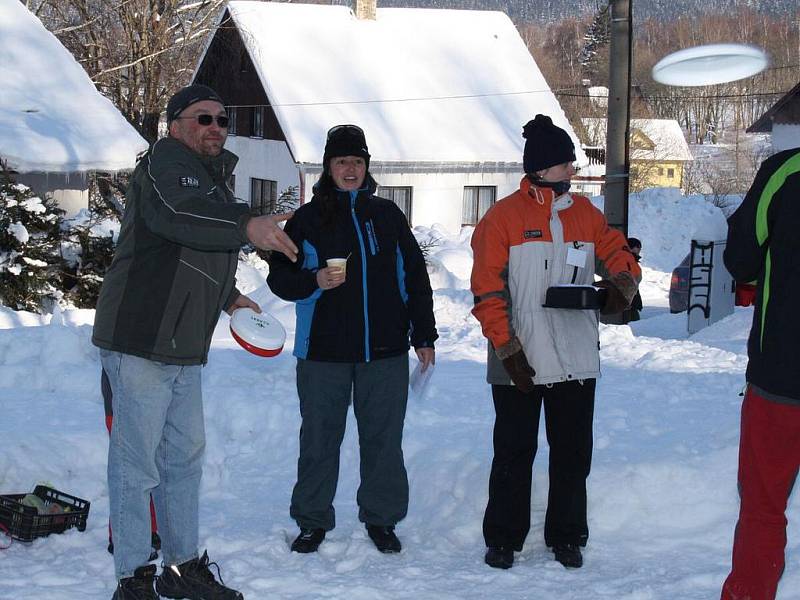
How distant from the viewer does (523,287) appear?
15.9 ft

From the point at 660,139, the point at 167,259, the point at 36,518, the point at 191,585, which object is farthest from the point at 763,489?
the point at 660,139

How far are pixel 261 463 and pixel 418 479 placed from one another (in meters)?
1.11

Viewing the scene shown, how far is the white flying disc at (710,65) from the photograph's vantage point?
8.05 metres

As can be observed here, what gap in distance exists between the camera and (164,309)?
405 centimetres

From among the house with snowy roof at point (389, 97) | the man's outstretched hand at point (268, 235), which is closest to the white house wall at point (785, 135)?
the house with snowy roof at point (389, 97)

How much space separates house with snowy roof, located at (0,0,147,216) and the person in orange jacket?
11985 mm

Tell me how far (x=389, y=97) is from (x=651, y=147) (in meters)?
33.7

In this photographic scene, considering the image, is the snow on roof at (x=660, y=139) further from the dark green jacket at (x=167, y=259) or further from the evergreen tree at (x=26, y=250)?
the dark green jacket at (x=167, y=259)

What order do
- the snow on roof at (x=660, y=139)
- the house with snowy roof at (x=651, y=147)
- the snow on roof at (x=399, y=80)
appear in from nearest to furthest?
1. the snow on roof at (x=399, y=80)
2. the house with snowy roof at (x=651, y=147)
3. the snow on roof at (x=660, y=139)

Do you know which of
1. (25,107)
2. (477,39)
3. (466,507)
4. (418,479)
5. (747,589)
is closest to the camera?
(747,589)

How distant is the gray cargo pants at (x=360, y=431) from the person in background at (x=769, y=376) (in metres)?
1.77

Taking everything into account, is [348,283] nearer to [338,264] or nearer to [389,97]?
[338,264]

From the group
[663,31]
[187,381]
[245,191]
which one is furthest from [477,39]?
[663,31]

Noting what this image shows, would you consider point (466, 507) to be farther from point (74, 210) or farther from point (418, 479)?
point (74, 210)
